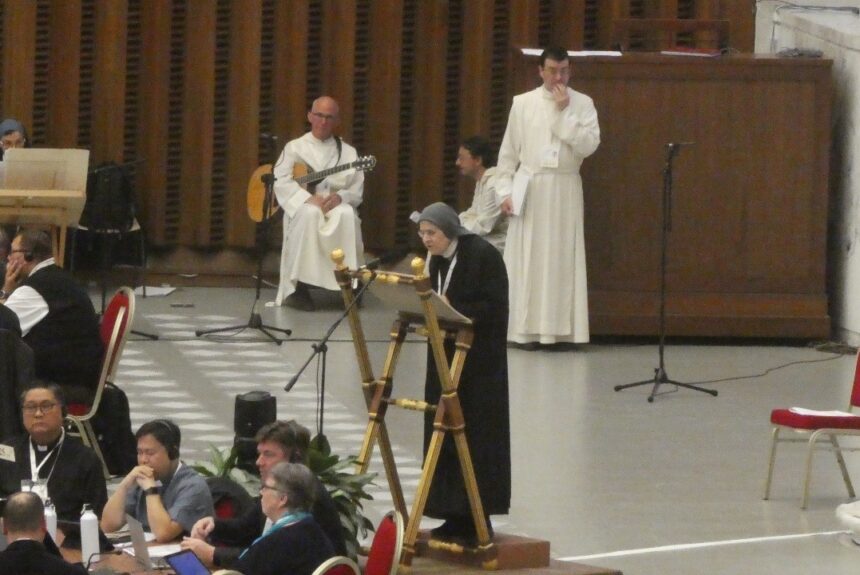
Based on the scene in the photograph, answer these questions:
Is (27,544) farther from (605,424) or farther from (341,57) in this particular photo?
(341,57)

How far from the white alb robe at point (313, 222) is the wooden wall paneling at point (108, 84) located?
4.98 ft

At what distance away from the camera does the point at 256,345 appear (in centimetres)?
1215

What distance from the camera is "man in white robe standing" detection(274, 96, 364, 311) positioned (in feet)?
44.2

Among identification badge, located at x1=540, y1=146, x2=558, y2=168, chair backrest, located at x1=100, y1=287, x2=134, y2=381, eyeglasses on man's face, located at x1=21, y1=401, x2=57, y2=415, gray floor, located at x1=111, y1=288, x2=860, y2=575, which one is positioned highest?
identification badge, located at x1=540, y1=146, x2=558, y2=168

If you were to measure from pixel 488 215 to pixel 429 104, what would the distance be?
204 cm

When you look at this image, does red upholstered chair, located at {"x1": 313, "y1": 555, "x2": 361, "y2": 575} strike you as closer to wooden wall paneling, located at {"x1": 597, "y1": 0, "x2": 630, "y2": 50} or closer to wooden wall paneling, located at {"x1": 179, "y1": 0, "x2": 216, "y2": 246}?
wooden wall paneling, located at {"x1": 179, "y1": 0, "x2": 216, "y2": 246}

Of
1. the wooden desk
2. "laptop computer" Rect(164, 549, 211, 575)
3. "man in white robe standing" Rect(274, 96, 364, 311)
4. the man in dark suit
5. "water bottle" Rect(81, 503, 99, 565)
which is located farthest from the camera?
"man in white robe standing" Rect(274, 96, 364, 311)

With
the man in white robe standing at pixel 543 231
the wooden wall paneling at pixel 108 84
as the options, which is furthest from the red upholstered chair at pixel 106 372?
the wooden wall paneling at pixel 108 84

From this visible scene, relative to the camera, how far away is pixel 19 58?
14188mm

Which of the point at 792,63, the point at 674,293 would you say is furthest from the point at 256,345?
the point at 792,63

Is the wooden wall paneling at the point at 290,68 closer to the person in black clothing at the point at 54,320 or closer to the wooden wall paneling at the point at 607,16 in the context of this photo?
the wooden wall paneling at the point at 607,16

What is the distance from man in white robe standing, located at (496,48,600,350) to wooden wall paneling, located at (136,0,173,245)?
10.6ft

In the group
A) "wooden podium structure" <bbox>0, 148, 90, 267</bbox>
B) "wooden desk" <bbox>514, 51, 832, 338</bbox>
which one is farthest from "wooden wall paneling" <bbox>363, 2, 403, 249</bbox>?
"wooden podium structure" <bbox>0, 148, 90, 267</bbox>

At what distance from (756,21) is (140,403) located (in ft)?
20.6
